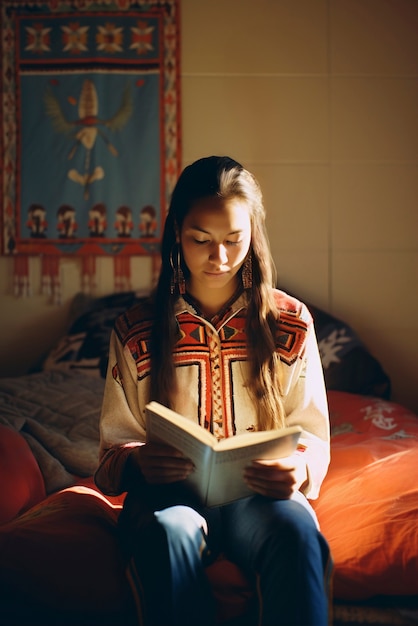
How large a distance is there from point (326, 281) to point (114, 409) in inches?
73.8

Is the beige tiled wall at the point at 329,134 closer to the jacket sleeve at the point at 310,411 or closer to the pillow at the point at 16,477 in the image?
the pillow at the point at 16,477

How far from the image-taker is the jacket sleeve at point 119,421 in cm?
127

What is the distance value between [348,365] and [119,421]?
4.80ft

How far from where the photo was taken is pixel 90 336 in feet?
8.94

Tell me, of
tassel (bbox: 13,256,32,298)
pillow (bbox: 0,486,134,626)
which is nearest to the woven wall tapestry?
tassel (bbox: 13,256,32,298)

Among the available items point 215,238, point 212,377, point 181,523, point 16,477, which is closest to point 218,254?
point 215,238

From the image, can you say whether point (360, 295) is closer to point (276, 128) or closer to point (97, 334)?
point (276, 128)

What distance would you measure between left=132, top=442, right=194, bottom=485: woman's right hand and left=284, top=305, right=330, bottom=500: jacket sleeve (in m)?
0.24

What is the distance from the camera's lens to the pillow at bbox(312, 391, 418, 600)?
4.13 ft

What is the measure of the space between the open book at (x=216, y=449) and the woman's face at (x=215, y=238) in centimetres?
33

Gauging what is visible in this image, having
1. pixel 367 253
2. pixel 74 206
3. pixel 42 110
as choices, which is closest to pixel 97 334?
pixel 74 206

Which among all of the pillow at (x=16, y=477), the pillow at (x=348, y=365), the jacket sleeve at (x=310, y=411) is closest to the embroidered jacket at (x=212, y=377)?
the jacket sleeve at (x=310, y=411)

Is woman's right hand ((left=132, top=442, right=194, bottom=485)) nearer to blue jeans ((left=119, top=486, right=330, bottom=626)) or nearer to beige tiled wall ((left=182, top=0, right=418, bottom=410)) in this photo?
blue jeans ((left=119, top=486, right=330, bottom=626))

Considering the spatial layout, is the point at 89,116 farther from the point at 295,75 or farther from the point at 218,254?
the point at 218,254
